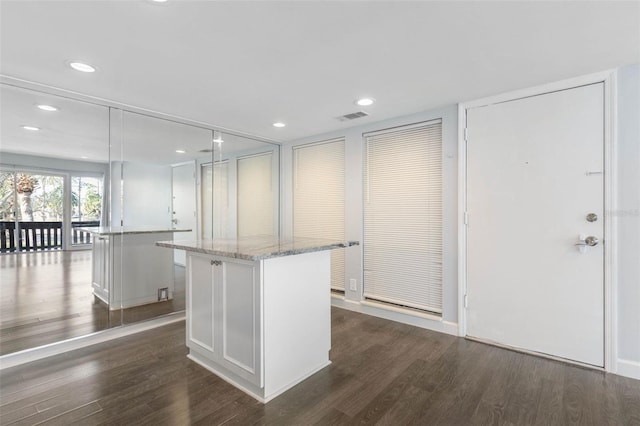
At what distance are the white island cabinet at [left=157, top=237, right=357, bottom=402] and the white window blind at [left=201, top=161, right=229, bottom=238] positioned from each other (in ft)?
5.30

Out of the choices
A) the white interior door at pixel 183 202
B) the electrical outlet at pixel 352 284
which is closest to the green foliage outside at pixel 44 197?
the white interior door at pixel 183 202

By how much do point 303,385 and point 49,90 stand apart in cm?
333

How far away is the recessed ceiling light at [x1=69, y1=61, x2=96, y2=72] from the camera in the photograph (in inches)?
88.7

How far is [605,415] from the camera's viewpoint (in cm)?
192

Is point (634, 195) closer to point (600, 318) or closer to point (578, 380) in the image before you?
point (600, 318)

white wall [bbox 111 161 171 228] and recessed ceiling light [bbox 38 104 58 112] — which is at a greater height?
recessed ceiling light [bbox 38 104 58 112]

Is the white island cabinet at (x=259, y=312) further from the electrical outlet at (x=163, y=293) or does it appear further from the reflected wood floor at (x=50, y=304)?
the electrical outlet at (x=163, y=293)

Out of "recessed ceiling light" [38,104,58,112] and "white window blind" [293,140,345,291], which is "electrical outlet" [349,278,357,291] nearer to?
"white window blind" [293,140,345,291]

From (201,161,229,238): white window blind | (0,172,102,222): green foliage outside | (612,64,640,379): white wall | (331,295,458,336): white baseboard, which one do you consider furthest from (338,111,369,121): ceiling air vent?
(0,172,102,222): green foliage outside

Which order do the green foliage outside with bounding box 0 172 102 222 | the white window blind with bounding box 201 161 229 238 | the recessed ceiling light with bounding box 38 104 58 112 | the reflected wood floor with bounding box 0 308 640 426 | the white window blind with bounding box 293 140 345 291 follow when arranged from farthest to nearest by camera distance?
the white window blind with bounding box 293 140 345 291
the white window blind with bounding box 201 161 229 238
the recessed ceiling light with bounding box 38 104 58 112
the green foliage outside with bounding box 0 172 102 222
the reflected wood floor with bounding box 0 308 640 426

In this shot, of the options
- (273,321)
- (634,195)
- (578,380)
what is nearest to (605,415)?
(578,380)

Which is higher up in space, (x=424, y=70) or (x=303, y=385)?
(x=424, y=70)

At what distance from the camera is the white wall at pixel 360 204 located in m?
3.20

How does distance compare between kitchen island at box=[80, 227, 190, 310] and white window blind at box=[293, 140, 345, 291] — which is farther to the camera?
white window blind at box=[293, 140, 345, 291]
